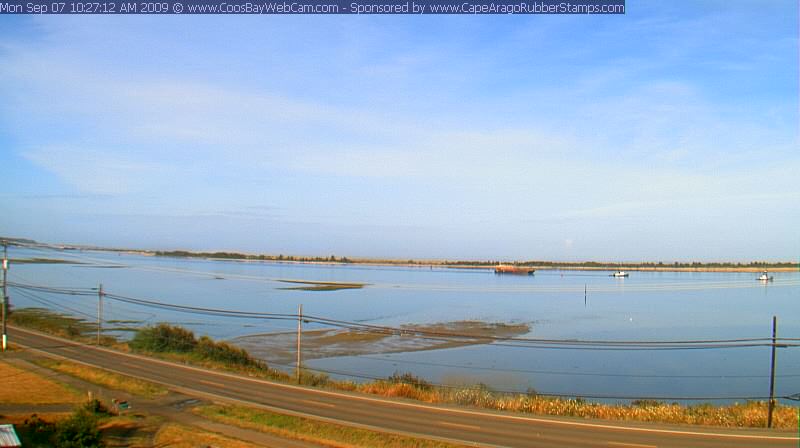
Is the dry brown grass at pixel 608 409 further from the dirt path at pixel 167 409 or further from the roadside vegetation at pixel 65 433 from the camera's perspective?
the roadside vegetation at pixel 65 433

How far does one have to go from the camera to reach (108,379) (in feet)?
89.0

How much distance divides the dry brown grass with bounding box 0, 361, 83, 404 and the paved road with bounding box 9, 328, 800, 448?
12.2ft

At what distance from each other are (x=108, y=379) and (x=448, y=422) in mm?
16247

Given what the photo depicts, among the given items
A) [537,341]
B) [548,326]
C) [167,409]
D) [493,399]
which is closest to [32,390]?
[167,409]

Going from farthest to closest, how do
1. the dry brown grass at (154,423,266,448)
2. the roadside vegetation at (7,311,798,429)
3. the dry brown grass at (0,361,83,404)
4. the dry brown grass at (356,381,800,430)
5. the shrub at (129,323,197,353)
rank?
the shrub at (129,323,197,353) → the dry brown grass at (0,361,83,404) → the roadside vegetation at (7,311,798,429) → the dry brown grass at (356,381,800,430) → the dry brown grass at (154,423,266,448)

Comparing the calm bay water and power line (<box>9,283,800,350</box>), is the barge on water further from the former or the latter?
power line (<box>9,283,800,350</box>)

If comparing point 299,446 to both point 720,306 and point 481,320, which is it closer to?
point 481,320

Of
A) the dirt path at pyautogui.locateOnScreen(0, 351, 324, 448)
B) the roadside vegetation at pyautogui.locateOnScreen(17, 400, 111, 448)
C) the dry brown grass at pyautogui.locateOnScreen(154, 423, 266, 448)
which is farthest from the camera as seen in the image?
the dirt path at pyautogui.locateOnScreen(0, 351, 324, 448)

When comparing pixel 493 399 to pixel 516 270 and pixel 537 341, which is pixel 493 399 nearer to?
pixel 537 341

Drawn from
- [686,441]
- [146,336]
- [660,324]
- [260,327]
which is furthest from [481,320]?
[686,441]

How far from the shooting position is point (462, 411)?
22984 millimetres

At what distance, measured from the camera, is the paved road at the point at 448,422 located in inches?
720

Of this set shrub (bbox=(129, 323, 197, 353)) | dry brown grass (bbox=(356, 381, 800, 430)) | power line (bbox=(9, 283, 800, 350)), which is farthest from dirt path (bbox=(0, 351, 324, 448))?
shrub (bbox=(129, 323, 197, 353))

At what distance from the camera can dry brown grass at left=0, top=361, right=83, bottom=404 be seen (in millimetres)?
22938
